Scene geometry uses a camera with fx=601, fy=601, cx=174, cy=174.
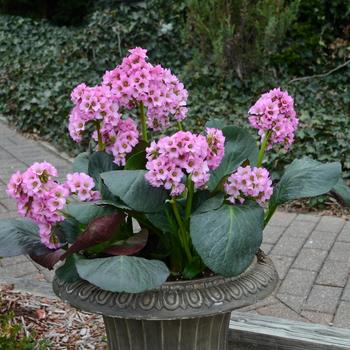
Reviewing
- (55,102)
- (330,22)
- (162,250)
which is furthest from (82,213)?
(330,22)

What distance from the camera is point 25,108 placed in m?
7.02

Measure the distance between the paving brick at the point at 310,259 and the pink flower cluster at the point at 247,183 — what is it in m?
1.76

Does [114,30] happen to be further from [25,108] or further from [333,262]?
[333,262]

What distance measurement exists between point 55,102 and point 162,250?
535cm

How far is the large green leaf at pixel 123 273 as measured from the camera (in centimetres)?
149

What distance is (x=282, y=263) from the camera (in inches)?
134

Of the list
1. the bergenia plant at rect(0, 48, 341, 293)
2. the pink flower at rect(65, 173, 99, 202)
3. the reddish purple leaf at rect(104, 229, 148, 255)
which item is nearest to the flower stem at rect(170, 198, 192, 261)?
the bergenia plant at rect(0, 48, 341, 293)

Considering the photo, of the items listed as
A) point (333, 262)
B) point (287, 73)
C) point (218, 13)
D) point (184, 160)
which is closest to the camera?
point (184, 160)

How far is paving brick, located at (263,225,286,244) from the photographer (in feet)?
12.4

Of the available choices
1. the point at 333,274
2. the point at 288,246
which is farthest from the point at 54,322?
the point at 288,246

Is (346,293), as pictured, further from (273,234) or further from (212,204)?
(212,204)

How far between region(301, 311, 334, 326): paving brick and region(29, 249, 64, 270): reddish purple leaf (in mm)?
1511

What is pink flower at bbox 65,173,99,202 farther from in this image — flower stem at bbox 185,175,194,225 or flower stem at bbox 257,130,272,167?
flower stem at bbox 257,130,272,167

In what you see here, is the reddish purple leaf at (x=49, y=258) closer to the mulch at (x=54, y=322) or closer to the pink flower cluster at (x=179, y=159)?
the pink flower cluster at (x=179, y=159)
